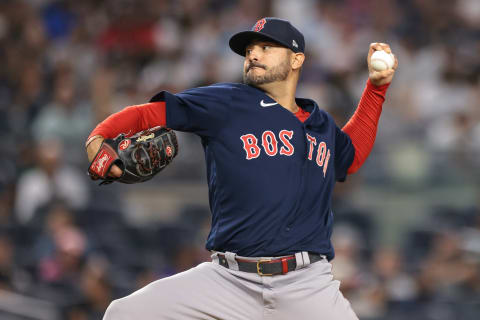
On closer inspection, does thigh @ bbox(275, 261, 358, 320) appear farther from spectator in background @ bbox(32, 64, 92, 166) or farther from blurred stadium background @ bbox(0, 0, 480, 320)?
spectator in background @ bbox(32, 64, 92, 166)

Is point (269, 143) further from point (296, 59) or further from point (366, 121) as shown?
point (366, 121)

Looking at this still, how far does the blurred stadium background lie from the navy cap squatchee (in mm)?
2951

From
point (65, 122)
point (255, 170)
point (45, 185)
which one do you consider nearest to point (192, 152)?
point (65, 122)

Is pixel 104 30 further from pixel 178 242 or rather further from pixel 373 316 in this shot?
pixel 373 316

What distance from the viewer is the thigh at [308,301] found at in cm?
326

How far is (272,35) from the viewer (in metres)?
3.41

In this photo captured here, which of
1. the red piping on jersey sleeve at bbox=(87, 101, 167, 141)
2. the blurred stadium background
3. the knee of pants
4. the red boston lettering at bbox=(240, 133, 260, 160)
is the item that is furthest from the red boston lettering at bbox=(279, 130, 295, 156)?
the blurred stadium background

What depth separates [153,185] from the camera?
25.7 feet

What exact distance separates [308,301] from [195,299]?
1.42 feet

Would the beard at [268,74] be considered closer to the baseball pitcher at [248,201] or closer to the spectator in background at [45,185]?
the baseball pitcher at [248,201]

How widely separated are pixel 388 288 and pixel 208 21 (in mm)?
3788

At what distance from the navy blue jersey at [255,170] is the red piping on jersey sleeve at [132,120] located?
4 cm

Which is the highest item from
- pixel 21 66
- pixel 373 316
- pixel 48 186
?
pixel 21 66

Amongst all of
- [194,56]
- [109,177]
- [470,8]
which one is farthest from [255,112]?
[470,8]
